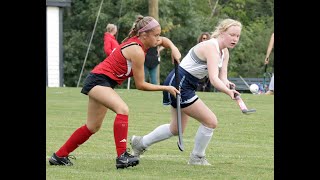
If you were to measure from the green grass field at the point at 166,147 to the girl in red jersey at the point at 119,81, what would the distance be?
32cm

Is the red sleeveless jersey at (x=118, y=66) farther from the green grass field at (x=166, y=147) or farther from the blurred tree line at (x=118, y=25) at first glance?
the blurred tree line at (x=118, y=25)

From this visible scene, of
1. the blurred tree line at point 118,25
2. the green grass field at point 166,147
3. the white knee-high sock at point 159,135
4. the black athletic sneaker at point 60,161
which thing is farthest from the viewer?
the blurred tree line at point 118,25

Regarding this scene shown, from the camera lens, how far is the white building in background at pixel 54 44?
4378 centimetres

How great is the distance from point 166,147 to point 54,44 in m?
32.2

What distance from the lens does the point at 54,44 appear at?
1748 inches

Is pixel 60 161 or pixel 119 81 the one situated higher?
pixel 119 81

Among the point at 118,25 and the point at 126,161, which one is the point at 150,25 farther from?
the point at 118,25

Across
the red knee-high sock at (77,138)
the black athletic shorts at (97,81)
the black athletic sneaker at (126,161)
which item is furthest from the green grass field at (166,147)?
the black athletic shorts at (97,81)

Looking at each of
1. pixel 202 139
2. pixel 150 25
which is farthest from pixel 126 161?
pixel 150 25
